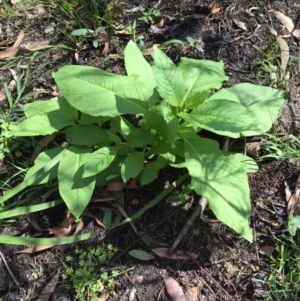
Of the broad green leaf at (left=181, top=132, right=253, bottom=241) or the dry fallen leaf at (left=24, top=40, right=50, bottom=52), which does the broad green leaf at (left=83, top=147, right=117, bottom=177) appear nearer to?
the broad green leaf at (left=181, top=132, right=253, bottom=241)

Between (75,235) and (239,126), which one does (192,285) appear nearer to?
(75,235)

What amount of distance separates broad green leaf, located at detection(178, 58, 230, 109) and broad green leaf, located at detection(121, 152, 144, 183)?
1.37 ft

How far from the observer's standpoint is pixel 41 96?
309 centimetres

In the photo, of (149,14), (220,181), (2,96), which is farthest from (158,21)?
(220,181)

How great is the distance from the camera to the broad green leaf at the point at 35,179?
2564mm

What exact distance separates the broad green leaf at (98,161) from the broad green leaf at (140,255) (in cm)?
57

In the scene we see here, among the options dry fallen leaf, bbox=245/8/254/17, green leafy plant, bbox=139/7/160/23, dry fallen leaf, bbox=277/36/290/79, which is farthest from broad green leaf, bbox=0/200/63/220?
dry fallen leaf, bbox=245/8/254/17

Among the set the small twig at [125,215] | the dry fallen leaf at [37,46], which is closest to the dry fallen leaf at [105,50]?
the dry fallen leaf at [37,46]

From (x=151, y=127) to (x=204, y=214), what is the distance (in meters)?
0.66

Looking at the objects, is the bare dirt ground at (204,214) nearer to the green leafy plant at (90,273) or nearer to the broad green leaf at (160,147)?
the green leafy plant at (90,273)

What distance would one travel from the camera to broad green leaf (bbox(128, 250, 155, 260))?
8.30 ft

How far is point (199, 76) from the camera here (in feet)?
8.39

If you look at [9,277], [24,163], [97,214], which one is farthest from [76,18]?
[9,277]

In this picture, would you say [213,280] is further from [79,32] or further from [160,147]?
[79,32]
